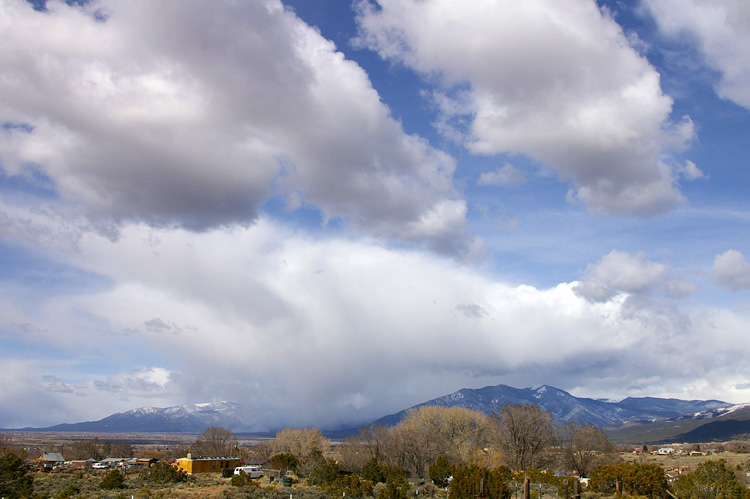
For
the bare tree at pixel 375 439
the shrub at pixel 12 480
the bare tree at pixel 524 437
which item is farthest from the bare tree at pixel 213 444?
the shrub at pixel 12 480

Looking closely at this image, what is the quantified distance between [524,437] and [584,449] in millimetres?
10843

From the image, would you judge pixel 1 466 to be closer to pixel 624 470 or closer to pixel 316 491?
pixel 316 491

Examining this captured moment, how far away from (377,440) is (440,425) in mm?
16924

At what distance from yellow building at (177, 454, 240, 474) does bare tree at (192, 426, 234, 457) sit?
28.9 meters

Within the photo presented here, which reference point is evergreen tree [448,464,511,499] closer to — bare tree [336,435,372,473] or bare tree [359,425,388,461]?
bare tree [336,435,372,473]

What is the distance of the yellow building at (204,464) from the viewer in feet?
267

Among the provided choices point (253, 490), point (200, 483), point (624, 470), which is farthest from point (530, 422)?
point (200, 483)

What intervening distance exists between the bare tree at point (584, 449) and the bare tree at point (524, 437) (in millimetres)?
5097

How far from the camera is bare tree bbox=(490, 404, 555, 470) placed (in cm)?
6575

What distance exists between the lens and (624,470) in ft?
149

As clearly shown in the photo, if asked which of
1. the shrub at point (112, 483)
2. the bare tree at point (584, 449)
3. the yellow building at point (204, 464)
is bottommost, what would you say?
the yellow building at point (204, 464)

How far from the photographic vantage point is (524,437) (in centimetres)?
6600

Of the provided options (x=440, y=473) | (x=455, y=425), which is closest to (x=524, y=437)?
(x=440, y=473)

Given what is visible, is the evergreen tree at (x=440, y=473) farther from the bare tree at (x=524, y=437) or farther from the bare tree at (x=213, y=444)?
the bare tree at (x=213, y=444)
